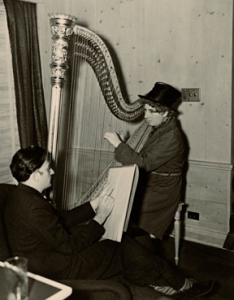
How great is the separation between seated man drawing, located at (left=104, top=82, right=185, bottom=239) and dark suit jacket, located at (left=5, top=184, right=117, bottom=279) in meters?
0.88

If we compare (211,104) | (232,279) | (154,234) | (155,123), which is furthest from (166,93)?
(232,279)

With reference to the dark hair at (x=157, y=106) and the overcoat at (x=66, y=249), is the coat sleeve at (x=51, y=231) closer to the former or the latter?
the overcoat at (x=66, y=249)

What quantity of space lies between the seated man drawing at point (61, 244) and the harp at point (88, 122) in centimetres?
20

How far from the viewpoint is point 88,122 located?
386 cm

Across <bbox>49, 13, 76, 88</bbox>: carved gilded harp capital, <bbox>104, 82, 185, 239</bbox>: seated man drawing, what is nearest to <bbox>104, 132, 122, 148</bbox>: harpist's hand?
<bbox>104, 82, 185, 239</bbox>: seated man drawing

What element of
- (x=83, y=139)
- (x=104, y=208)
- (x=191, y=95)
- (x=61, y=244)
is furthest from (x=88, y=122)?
(x=61, y=244)

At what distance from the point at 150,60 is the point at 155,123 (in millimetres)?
925

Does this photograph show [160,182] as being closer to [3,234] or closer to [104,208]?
[104,208]

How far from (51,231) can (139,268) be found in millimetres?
538

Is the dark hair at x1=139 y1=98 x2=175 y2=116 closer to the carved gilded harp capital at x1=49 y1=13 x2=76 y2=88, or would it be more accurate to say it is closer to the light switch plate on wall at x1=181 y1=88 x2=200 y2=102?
the light switch plate on wall at x1=181 y1=88 x2=200 y2=102

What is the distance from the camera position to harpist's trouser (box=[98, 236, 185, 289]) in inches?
83.5

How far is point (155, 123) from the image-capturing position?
2936 mm

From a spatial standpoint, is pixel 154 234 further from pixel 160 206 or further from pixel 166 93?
pixel 166 93

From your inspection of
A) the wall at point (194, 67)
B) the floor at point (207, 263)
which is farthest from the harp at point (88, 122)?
the floor at point (207, 263)
